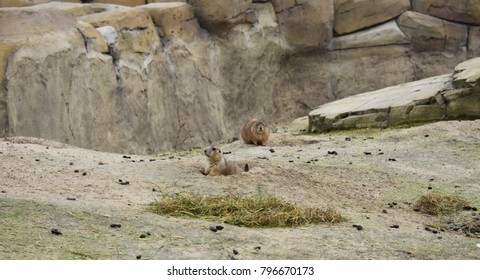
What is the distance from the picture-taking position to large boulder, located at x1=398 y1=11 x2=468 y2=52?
72.4ft

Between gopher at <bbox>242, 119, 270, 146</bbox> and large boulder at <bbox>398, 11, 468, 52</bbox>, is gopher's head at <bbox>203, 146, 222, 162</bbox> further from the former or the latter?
large boulder at <bbox>398, 11, 468, 52</bbox>

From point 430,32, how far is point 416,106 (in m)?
6.74

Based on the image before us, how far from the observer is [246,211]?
8211 millimetres

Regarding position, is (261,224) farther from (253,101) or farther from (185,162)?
(253,101)

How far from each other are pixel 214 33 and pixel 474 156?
894 cm

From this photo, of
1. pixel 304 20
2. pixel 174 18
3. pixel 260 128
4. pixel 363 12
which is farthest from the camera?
pixel 363 12

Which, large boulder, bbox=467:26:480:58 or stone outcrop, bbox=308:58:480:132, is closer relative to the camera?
stone outcrop, bbox=308:58:480:132

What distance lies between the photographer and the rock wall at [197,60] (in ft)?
52.1

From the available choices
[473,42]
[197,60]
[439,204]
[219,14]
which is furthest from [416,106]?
[473,42]

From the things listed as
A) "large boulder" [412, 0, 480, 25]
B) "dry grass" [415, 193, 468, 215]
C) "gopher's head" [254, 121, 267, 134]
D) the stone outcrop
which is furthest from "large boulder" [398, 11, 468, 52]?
"dry grass" [415, 193, 468, 215]

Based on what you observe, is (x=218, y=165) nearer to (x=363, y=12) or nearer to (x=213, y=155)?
(x=213, y=155)

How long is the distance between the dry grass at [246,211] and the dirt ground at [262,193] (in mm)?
183

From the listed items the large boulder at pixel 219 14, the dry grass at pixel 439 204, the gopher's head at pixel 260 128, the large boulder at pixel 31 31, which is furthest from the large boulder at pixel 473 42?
the dry grass at pixel 439 204

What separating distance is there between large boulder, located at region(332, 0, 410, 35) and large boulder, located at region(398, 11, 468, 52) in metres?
0.28
